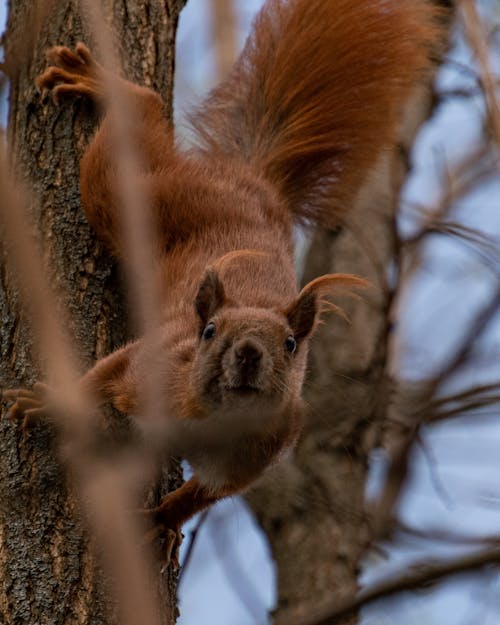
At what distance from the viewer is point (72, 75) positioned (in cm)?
346

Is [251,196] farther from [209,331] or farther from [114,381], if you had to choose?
[114,381]

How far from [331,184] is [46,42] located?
1272 mm

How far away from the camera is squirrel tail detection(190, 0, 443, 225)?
4.05 m

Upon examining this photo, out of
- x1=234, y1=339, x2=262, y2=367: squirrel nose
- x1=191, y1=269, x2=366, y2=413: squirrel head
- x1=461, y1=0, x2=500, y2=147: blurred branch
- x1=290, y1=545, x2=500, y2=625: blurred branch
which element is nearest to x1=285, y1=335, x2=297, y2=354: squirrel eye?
x1=191, y1=269, x2=366, y2=413: squirrel head

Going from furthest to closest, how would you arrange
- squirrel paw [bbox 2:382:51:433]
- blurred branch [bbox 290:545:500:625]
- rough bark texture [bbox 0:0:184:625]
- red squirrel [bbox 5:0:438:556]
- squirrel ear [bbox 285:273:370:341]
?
squirrel ear [bbox 285:273:370:341], red squirrel [bbox 5:0:438:556], squirrel paw [bbox 2:382:51:433], rough bark texture [bbox 0:0:184:625], blurred branch [bbox 290:545:500:625]

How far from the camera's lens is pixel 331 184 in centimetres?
426

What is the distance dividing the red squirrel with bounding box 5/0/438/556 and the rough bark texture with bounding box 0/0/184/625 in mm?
81

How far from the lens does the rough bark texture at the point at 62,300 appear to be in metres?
2.64

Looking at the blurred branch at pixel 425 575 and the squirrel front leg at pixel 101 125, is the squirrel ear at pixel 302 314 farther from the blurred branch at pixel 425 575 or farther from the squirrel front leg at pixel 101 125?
the blurred branch at pixel 425 575

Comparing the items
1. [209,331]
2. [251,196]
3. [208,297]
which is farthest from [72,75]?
[209,331]

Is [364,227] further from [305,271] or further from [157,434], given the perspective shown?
[157,434]

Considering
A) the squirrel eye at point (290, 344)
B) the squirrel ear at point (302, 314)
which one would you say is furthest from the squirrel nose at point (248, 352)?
the squirrel ear at point (302, 314)

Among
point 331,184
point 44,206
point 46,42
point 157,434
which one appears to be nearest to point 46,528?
point 44,206

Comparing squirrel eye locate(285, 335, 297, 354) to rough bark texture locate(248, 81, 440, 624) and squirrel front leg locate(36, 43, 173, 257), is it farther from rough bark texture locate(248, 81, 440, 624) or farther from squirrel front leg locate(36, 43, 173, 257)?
rough bark texture locate(248, 81, 440, 624)
